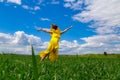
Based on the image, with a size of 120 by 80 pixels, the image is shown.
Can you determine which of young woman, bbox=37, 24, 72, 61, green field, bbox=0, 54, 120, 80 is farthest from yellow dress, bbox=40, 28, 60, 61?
green field, bbox=0, 54, 120, 80

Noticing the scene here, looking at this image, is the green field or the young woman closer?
the green field

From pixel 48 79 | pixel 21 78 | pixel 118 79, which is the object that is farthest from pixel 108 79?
pixel 21 78

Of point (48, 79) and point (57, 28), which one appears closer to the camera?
point (48, 79)

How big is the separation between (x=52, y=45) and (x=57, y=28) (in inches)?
46.7

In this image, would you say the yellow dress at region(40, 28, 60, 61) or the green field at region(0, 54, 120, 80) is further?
the yellow dress at region(40, 28, 60, 61)

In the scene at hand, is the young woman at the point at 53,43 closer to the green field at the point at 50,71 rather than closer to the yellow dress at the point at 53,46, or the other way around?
the yellow dress at the point at 53,46

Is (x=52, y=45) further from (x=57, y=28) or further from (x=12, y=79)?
(x=12, y=79)

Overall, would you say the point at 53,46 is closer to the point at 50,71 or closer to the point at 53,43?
the point at 53,43

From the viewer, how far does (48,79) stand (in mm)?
5238

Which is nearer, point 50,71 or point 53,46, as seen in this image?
point 50,71

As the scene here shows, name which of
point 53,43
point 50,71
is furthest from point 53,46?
point 50,71

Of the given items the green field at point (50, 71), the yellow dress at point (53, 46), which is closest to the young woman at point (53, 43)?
the yellow dress at point (53, 46)

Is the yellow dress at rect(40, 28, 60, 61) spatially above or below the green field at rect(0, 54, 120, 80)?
above

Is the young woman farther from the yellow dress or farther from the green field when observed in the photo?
the green field
